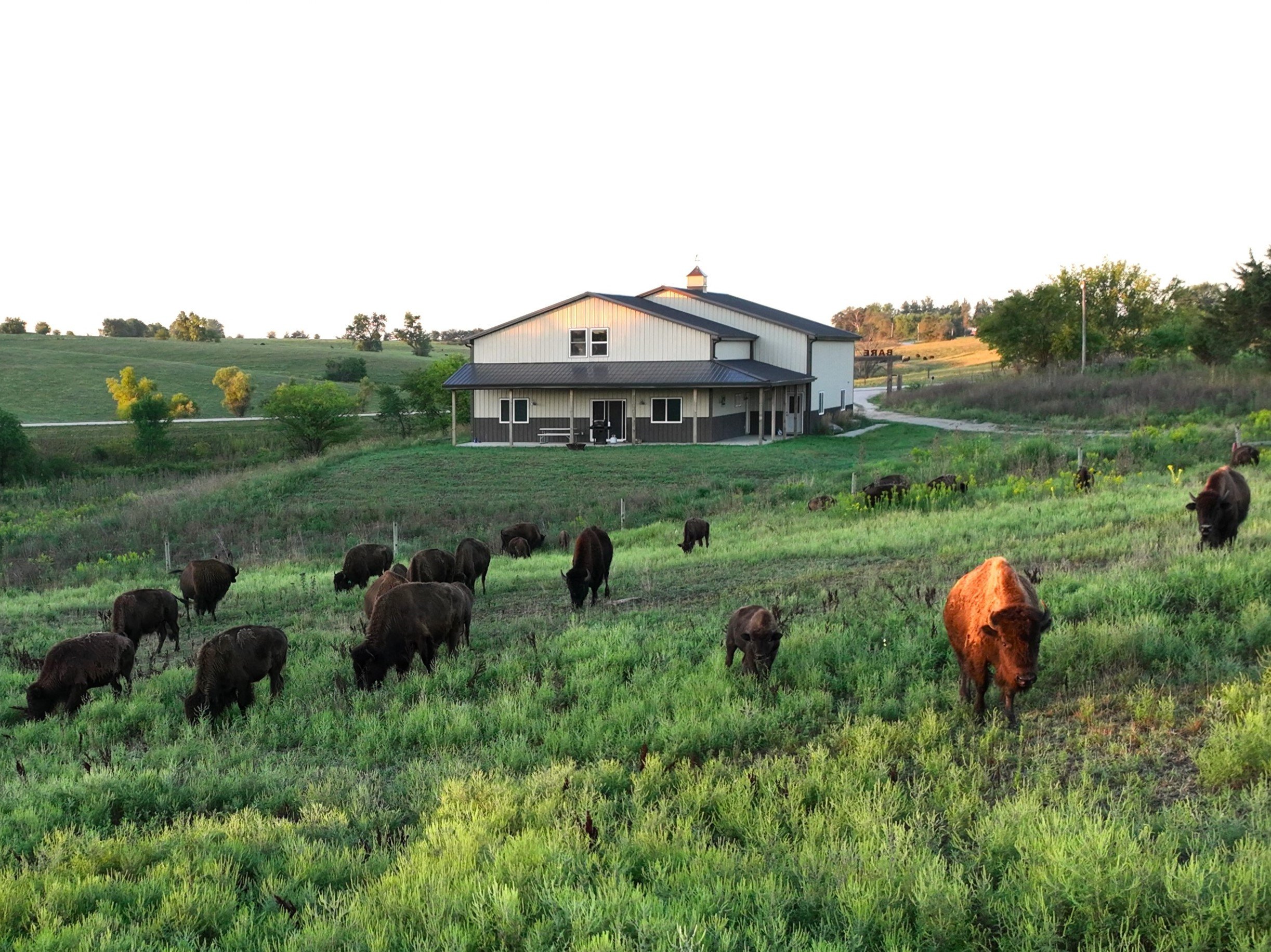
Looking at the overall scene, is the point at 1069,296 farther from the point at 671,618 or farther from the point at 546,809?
the point at 546,809

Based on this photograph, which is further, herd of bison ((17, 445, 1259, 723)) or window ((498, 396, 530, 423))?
window ((498, 396, 530, 423))

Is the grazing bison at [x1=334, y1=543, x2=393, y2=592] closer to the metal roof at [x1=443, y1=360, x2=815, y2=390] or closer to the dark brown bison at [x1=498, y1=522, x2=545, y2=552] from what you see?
the dark brown bison at [x1=498, y1=522, x2=545, y2=552]

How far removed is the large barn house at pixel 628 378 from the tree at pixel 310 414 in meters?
16.6

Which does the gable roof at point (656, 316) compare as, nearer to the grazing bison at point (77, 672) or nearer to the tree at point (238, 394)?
the grazing bison at point (77, 672)

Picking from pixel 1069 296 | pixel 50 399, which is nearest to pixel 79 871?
pixel 1069 296

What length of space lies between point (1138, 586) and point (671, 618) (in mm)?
5607

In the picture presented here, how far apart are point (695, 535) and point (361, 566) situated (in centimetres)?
704

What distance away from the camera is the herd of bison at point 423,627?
25.5 ft

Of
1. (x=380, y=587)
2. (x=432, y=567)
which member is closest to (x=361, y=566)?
(x=432, y=567)

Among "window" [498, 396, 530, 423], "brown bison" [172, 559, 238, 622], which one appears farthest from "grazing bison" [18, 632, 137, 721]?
"window" [498, 396, 530, 423]

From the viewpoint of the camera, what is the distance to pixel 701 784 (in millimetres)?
6891

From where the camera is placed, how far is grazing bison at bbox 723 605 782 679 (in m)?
9.59

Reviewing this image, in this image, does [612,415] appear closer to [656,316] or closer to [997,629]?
[656,316]

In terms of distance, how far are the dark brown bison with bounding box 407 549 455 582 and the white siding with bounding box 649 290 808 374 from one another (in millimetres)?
36147
